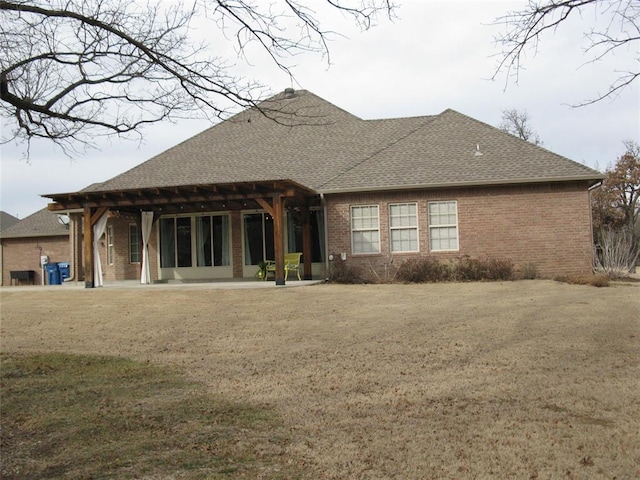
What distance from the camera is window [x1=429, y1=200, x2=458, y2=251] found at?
1900cm

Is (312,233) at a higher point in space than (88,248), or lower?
higher

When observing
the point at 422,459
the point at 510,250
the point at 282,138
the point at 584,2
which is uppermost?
the point at 282,138

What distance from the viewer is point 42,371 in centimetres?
798

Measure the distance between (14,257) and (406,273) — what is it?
75.0 feet

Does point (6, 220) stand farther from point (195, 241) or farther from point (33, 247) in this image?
point (195, 241)

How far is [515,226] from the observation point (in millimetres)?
18594

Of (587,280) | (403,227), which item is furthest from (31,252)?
(587,280)

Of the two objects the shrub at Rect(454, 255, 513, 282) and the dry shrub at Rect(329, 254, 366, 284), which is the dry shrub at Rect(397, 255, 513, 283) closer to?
the shrub at Rect(454, 255, 513, 282)

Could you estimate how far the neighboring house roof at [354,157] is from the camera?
1900 cm

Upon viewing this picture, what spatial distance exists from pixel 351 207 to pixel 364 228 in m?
0.80

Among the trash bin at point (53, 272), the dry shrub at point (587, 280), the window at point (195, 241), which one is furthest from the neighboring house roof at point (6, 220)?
the dry shrub at point (587, 280)

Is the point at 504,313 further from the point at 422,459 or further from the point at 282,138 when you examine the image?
the point at 282,138

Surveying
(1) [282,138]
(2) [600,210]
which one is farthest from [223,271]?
(2) [600,210]

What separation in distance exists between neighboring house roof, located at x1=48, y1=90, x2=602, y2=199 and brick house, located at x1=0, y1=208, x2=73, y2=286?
7094 millimetres
